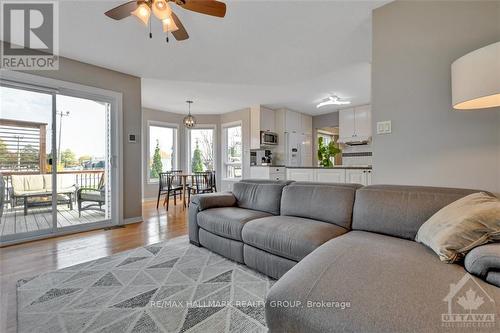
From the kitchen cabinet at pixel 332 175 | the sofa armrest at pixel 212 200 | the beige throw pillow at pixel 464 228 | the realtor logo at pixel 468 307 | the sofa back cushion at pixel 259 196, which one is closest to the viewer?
the realtor logo at pixel 468 307

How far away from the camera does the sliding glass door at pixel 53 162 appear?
9.35 feet

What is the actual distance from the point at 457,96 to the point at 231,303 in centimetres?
197

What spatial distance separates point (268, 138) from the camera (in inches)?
240

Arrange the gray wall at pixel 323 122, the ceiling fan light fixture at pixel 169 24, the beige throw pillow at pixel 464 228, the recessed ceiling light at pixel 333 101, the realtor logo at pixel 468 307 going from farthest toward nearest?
the gray wall at pixel 323 122, the recessed ceiling light at pixel 333 101, the ceiling fan light fixture at pixel 169 24, the beige throw pillow at pixel 464 228, the realtor logo at pixel 468 307

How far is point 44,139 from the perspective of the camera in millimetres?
3094

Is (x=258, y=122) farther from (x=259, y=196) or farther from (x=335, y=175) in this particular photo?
(x=259, y=196)

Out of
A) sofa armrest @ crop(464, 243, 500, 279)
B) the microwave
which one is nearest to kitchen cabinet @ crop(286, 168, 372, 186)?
the microwave

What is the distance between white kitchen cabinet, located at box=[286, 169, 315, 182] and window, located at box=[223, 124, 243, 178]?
2067 mm

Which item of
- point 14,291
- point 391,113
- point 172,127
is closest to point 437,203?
point 391,113

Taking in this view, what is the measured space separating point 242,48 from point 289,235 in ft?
Answer: 7.83

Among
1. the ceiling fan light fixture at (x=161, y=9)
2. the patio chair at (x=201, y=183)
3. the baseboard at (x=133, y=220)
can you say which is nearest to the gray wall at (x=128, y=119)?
the baseboard at (x=133, y=220)

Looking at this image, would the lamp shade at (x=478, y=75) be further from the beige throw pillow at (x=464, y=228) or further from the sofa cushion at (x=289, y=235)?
the sofa cushion at (x=289, y=235)

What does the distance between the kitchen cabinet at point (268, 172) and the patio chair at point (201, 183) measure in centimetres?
118

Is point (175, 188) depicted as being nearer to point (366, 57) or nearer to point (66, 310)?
point (66, 310)
